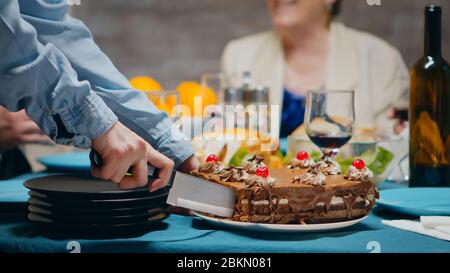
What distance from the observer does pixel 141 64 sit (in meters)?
3.23

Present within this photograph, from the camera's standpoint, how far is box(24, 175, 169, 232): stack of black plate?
3.18 ft

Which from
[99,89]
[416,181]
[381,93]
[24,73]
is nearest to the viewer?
[24,73]

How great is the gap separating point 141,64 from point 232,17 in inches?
17.7

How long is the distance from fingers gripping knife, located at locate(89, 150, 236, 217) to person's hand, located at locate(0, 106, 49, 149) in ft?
2.76

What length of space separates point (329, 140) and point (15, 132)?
0.84 metres

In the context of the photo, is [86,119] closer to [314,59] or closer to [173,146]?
[173,146]

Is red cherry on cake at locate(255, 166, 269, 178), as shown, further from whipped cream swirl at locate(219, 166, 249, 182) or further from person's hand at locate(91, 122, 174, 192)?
person's hand at locate(91, 122, 174, 192)

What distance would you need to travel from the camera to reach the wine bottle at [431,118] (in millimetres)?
1336

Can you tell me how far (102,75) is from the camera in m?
1.18

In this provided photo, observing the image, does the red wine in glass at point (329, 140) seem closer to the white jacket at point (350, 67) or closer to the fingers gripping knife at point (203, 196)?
the fingers gripping knife at point (203, 196)

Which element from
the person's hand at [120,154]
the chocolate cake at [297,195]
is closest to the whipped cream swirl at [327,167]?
the chocolate cake at [297,195]

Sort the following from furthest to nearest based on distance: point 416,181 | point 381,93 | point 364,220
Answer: point 381,93, point 416,181, point 364,220
